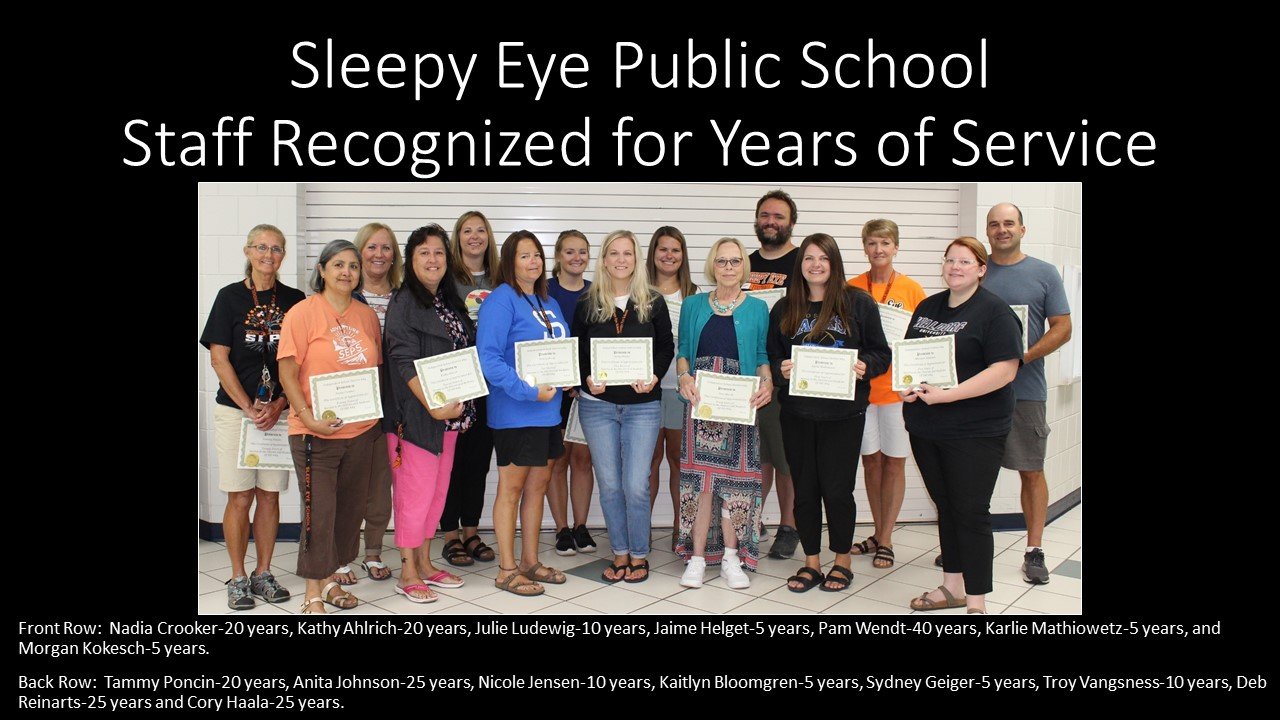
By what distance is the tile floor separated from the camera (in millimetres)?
3574

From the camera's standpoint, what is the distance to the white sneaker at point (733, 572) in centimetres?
386

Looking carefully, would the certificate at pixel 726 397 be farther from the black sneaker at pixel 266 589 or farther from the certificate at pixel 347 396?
the black sneaker at pixel 266 589

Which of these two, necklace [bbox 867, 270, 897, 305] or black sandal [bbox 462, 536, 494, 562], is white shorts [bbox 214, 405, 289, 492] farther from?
necklace [bbox 867, 270, 897, 305]

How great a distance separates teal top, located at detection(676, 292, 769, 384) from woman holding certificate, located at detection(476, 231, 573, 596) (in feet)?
2.00

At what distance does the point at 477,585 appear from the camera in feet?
→ 12.9

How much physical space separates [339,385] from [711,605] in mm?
1916

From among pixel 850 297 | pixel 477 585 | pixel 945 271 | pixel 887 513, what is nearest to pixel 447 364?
pixel 477 585

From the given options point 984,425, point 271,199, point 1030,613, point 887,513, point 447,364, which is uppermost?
point 271,199

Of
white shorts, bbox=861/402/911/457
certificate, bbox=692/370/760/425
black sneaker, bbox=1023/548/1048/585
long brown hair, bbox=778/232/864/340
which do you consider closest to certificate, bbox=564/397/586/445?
certificate, bbox=692/370/760/425

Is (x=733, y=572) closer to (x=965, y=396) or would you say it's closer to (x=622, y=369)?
(x=622, y=369)
